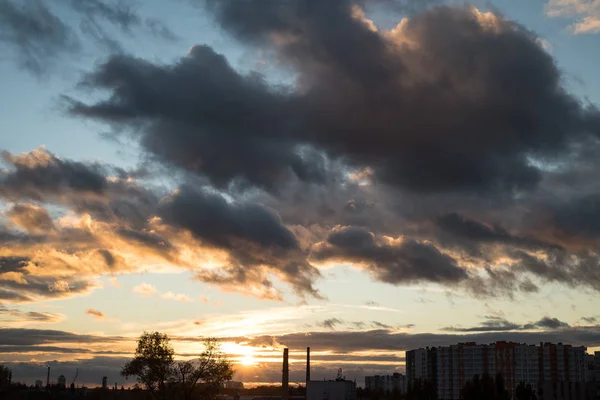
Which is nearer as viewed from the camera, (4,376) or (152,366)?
(152,366)

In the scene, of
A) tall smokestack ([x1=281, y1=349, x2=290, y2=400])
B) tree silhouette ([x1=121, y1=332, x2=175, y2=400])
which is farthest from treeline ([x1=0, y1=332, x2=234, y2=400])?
tall smokestack ([x1=281, y1=349, x2=290, y2=400])

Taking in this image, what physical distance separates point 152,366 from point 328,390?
66.6 m

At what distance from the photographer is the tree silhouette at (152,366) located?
384ft

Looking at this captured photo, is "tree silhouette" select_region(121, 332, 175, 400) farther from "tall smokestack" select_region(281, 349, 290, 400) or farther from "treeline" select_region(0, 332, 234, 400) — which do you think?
"tall smokestack" select_region(281, 349, 290, 400)

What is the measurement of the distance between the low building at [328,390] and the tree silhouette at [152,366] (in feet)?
204

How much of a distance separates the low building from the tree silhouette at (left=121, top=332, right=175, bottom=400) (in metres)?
62.2

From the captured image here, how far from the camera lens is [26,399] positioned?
172 m

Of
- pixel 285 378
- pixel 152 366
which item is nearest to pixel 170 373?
pixel 152 366

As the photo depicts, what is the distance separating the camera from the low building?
171 m

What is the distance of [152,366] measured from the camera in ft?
384

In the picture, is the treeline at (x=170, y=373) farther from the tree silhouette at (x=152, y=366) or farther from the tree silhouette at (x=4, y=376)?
the tree silhouette at (x=4, y=376)

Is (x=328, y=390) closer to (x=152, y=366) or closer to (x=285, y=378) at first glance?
(x=285, y=378)

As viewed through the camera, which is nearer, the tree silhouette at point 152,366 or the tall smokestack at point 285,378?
the tree silhouette at point 152,366

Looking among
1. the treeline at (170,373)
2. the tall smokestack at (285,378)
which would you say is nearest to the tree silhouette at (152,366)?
the treeline at (170,373)
